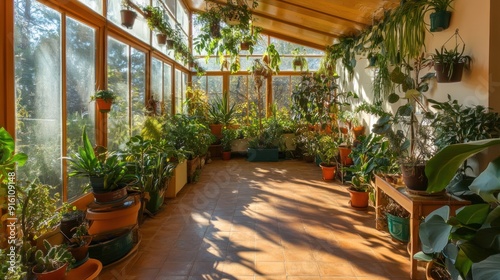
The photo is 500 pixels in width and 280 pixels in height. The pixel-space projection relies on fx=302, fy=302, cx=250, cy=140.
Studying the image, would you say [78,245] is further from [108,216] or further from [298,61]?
[298,61]

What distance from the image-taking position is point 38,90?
7.77ft

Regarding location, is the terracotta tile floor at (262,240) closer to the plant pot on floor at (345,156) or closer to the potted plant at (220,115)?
the plant pot on floor at (345,156)

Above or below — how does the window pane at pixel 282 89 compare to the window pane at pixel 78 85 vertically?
above

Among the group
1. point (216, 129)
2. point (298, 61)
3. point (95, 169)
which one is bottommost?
point (95, 169)

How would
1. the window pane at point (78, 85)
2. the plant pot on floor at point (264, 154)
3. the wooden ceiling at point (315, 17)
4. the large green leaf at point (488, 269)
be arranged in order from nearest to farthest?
the large green leaf at point (488, 269)
the window pane at point (78, 85)
the wooden ceiling at point (315, 17)
the plant pot on floor at point (264, 154)

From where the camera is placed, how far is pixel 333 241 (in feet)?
9.73

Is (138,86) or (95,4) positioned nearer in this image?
(95,4)

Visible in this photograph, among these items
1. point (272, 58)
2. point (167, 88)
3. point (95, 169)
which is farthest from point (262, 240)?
point (272, 58)

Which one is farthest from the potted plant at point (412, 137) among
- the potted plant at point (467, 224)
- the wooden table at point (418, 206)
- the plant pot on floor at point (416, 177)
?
the potted plant at point (467, 224)

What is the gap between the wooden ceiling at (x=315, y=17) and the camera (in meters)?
4.39

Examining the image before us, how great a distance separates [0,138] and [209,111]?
19.3 ft

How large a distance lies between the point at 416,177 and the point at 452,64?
1.06 meters

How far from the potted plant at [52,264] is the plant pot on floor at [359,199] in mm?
3193

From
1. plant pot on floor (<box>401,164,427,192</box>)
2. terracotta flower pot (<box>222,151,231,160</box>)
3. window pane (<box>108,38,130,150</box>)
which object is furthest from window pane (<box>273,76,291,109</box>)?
plant pot on floor (<box>401,164,427,192</box>)
